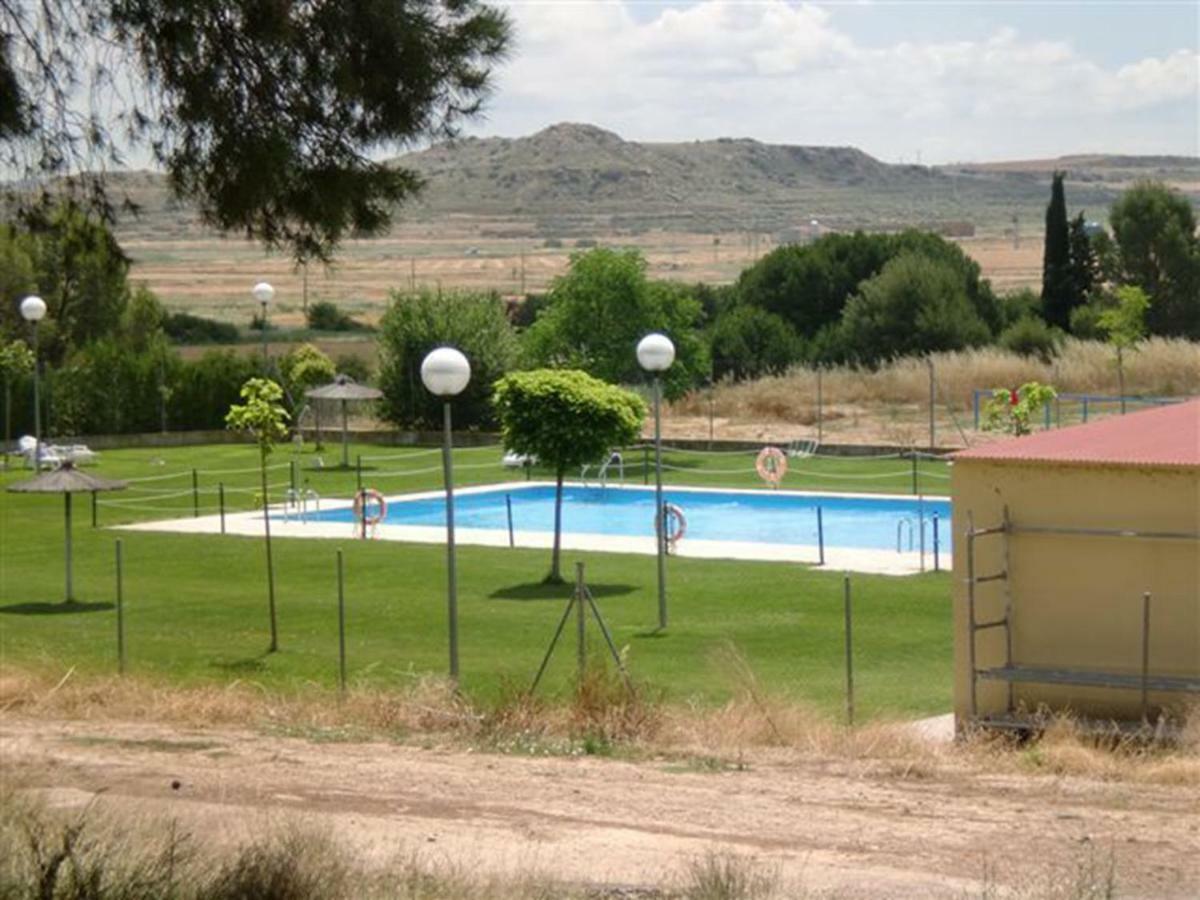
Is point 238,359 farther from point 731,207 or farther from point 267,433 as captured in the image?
point 731,207

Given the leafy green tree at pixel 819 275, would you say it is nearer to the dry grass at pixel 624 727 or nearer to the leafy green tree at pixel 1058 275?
the leafy green tree at pixel 1058 275

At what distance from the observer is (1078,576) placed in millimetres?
18203

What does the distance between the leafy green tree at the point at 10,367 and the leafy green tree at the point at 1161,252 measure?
38.4 metres

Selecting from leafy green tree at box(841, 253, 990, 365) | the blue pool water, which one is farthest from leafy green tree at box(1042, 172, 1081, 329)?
the blue pool water

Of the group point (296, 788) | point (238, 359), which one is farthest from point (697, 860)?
point (238, 359)

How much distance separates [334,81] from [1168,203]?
66.9 metres

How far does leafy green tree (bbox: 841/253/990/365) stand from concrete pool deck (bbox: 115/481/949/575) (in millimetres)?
30855

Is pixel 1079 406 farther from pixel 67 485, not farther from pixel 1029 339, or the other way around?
pixel 67 485

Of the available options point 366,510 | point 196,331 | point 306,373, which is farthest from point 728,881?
point 196,331

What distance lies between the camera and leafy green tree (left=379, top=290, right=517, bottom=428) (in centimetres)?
5478

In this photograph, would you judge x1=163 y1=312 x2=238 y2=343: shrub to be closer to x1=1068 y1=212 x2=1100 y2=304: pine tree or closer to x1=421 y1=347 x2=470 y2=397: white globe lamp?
x1=1068 y1=212 x2=1100 y2=304: pine tree

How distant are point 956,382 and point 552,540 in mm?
24825

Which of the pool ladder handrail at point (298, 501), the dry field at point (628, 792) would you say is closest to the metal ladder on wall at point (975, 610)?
the dry field at point (628, 792)

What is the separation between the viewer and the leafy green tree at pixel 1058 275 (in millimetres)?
71625
